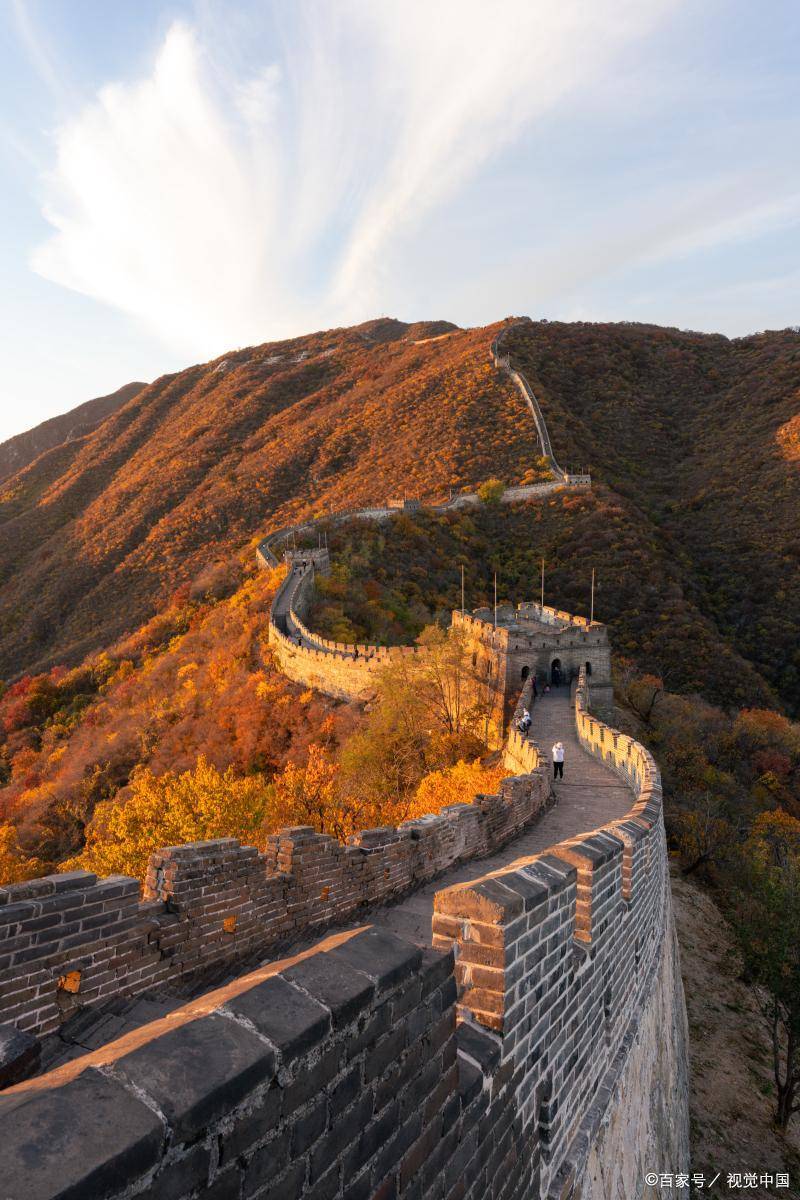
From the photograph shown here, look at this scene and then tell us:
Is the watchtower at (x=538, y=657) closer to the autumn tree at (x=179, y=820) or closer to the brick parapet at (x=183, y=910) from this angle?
the autumn tree at (x=179, y=820)

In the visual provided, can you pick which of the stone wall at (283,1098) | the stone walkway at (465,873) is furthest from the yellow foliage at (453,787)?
the stone wall at (283,1098)

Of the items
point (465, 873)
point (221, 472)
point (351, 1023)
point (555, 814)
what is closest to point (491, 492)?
point (221, 472)

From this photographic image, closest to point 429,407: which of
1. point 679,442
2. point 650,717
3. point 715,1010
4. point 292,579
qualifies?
point 679,442

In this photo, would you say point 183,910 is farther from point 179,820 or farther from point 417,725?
point 417,725

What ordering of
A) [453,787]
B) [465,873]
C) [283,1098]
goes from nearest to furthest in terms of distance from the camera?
[283,1098] → [465,873] → [453,787]

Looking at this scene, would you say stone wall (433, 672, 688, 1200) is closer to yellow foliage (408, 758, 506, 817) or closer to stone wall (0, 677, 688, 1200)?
stone wall (0, 677, 688, 1200)

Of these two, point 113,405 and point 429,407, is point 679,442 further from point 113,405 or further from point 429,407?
point 113,405
